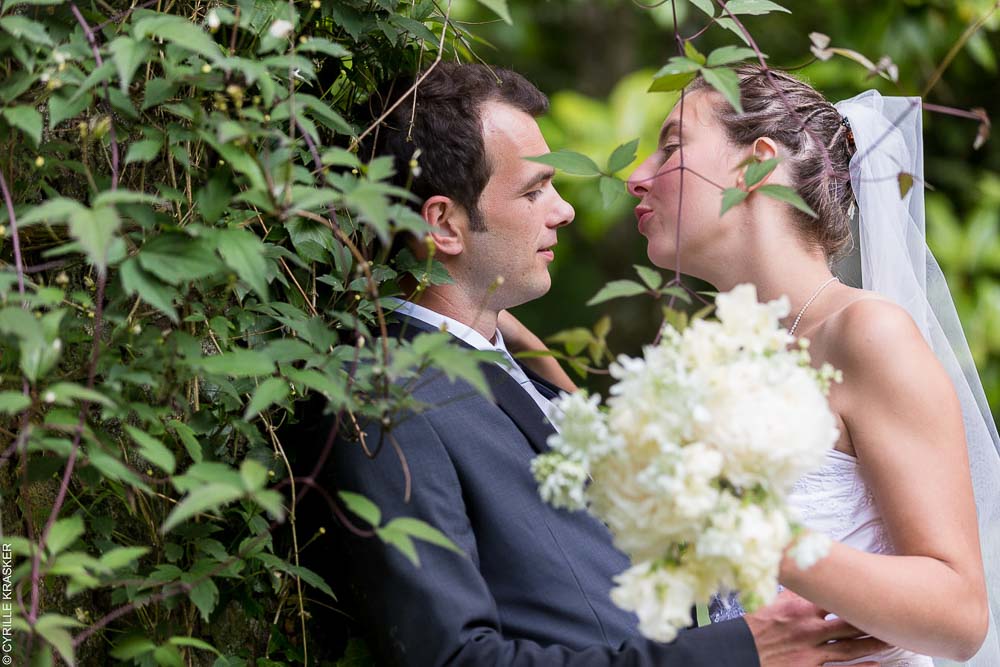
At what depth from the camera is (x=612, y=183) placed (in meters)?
1.81

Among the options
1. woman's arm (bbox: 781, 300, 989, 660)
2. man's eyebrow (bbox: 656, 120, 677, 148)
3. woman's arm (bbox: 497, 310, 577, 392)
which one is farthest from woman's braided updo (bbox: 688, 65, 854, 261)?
woman's arm (bbox: 497, 310, 577, 392)

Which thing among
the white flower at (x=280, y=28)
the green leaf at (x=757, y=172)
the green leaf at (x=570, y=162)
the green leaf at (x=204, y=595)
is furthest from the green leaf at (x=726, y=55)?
the green leaf at (x=204, y=595)

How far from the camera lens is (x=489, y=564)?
2082 mm

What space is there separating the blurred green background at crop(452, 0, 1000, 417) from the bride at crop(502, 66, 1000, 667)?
1092mm

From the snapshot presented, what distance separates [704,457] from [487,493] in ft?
2.95

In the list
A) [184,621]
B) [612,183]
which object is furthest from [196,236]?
[184,621]

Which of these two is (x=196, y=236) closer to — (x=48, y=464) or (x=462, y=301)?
(x=48, y=464)

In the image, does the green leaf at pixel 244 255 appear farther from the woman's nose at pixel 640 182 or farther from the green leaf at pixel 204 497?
the woman's nose at pixel 640 182

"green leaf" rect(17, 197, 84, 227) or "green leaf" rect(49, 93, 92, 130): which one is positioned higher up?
"green leaf" rect(49, 93, 92, 130)

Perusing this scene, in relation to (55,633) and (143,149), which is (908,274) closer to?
(143,149)

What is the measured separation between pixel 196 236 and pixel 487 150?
3.91 ft

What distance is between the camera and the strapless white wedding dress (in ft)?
A: 6.88

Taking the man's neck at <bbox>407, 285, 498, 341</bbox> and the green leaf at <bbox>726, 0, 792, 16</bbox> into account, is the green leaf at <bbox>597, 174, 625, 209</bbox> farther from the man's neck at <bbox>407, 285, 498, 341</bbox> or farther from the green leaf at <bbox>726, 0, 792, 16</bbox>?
the man's neck at <bbox>407, 285, 498, 341</bbox>

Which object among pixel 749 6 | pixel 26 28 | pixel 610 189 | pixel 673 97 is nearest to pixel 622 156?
pixel 610 189
